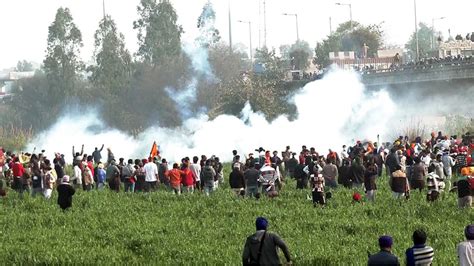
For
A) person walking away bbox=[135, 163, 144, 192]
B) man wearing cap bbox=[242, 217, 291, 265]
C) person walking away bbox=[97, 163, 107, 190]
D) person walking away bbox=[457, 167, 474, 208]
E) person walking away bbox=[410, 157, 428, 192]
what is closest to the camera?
man wearing cap bbox=[242, 217, 291, 265]

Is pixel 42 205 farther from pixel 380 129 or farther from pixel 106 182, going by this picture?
pixel 380 129

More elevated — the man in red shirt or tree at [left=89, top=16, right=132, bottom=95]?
tree at [left=89, top=16, right=132, bottom=95]

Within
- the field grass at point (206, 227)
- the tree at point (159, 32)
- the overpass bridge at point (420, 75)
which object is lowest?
the field grass at point (206, 227)

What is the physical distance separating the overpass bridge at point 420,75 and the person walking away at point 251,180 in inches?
1515

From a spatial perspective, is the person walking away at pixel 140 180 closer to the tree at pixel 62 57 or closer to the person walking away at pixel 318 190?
the person walking away at pixel 318 190

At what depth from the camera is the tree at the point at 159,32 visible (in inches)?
4459

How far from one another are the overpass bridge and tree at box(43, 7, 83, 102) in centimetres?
3787

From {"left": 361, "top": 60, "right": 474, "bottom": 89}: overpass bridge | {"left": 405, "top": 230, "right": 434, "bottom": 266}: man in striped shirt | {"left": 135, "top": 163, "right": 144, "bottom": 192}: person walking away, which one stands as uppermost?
{"left": 361, "top": 60, "right": 474, "bottom": 89}: overpass bridge

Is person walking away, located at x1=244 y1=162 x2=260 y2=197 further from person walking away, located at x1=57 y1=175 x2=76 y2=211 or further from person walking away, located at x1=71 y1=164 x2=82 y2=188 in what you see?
person walking away, located at x1=71 y1=164 x2=82 y2=188

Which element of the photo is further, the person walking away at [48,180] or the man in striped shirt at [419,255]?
the person walking away at [48,180]

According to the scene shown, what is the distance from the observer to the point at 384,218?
28469mm

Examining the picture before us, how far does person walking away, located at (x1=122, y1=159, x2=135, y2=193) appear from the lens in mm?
39438

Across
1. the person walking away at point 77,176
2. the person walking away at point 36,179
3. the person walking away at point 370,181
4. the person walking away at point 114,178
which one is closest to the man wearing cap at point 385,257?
the person walking away at point 370,181

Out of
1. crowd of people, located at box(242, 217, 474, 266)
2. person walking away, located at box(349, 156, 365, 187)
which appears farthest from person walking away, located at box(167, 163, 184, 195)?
crowd of people, located at box(242, 217, 474, 266)
